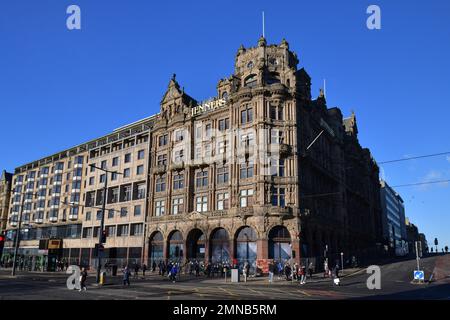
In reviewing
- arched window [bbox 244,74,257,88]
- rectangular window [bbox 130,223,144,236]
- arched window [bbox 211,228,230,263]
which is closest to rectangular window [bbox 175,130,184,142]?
arched window [bbox 244,74,257,88]

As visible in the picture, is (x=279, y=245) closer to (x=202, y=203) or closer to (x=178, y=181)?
(x=202, y=203)

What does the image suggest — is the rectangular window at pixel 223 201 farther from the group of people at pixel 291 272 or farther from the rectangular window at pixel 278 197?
the group of people at pixel 291 272

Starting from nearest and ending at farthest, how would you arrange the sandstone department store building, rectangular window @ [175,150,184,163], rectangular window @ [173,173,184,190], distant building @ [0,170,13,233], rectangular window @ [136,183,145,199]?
the sandstone department store building, rectangular window @ [173,173,184,190], rectangular window @ [175,150,184,163], rectangular window @ [136,183,145,199], distant building @ [0,170,13,233]

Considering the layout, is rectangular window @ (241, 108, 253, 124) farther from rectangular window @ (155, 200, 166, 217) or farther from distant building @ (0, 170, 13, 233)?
distant building @ (0, 170, 13, 233)

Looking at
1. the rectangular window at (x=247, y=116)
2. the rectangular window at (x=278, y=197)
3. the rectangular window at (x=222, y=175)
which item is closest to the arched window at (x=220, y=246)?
the rectangular window at (x=222, y=175)

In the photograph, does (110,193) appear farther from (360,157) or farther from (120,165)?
(360,157)

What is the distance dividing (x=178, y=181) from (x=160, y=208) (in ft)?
18.9

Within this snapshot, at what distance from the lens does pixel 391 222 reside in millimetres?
138125

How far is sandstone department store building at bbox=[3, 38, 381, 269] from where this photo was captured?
165 ft

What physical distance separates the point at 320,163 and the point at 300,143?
9677 mm

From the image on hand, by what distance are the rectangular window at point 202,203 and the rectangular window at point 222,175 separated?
3544 millimetres

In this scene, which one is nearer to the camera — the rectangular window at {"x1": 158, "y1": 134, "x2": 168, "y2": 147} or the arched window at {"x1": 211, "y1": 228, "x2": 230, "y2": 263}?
the arched window at {"x1": 211, "y1": 228, "x2": 230, "y2": 263}

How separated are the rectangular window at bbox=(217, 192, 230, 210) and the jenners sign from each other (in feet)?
45.1

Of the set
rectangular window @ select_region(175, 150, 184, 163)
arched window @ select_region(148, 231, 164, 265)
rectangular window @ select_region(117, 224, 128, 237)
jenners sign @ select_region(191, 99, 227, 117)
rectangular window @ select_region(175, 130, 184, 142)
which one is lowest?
arched window @ select_region(148, 231, 164, 265)
